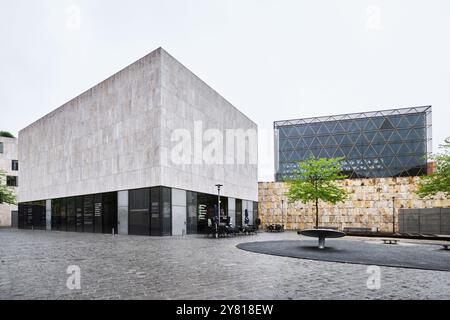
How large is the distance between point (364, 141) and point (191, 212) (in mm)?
54078

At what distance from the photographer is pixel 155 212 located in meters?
25.4

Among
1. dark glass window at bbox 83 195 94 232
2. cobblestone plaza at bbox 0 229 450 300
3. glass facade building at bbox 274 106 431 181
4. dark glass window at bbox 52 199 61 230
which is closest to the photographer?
cobblestone plaza at bbox 0 229 450 300

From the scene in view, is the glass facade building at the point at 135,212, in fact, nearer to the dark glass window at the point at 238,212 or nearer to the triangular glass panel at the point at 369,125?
the dark glass window at the point at 238,212

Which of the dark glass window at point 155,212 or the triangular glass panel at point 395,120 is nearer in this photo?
the dark glass window at point 155,212

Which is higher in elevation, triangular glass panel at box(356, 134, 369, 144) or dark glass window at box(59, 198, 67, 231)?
triangular glass panel at box(356, 134, 369, 144)

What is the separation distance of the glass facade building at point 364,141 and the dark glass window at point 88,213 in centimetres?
5005

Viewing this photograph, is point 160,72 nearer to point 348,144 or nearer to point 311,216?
point 311,216

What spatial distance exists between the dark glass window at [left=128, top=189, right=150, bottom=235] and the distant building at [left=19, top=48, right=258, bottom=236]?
78 millimetres

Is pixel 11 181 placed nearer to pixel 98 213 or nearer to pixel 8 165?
pixel 8 165

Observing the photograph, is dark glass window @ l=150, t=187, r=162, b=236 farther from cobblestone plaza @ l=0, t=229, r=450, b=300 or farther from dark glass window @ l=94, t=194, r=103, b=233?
cobblestone plaza @ l=0, t=229, r=450, b=300

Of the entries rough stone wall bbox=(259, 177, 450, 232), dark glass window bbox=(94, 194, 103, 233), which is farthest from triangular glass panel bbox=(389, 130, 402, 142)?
dark glass window bbox=(94, 194, 103, 233)

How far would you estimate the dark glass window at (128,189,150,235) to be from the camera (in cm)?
2594

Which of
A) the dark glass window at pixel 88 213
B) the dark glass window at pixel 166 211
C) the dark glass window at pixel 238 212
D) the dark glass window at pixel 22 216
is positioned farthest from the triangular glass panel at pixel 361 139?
the dark glass window at pixel 22 216

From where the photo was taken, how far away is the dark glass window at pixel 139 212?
2594cm
